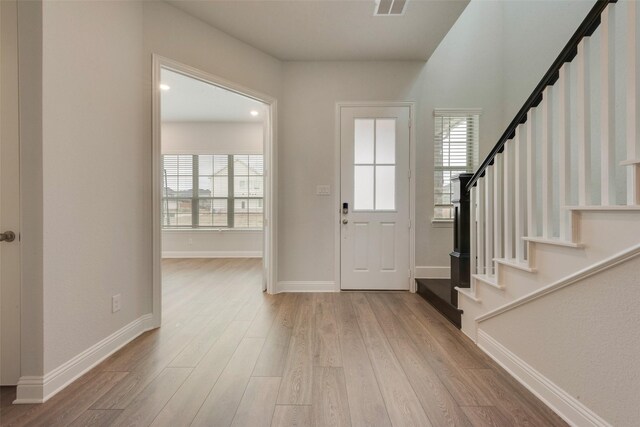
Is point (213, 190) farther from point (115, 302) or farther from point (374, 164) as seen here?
point (115, 302)

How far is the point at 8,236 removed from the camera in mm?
1566

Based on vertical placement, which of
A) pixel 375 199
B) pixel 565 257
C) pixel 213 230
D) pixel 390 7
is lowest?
pixel 213 230

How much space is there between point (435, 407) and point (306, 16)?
3.09 meters

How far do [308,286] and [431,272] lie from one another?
1.51 metres

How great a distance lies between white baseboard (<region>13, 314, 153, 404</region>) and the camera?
61.1 inches

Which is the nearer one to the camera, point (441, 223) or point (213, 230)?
point (441, 223)

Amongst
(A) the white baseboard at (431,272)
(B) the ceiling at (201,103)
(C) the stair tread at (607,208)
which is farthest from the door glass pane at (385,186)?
(C) the stair tread at (607,208)

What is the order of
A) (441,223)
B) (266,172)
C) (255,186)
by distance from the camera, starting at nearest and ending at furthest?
(266,172) < (441,223) < (255,186)

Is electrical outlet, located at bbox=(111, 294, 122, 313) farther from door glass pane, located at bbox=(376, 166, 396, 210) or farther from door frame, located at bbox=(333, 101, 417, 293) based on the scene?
door glass pane, located at bbox=(376, 166, 396, 210)

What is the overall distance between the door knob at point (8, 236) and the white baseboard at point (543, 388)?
2982 mm

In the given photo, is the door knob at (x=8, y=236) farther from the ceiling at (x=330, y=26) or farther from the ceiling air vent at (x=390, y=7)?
the ceiling air vent at (x=390, y=7)

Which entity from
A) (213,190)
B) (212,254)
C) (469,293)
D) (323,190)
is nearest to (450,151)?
(323,190)

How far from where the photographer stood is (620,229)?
1.20m

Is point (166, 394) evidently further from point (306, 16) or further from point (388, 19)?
point (388, 19)
